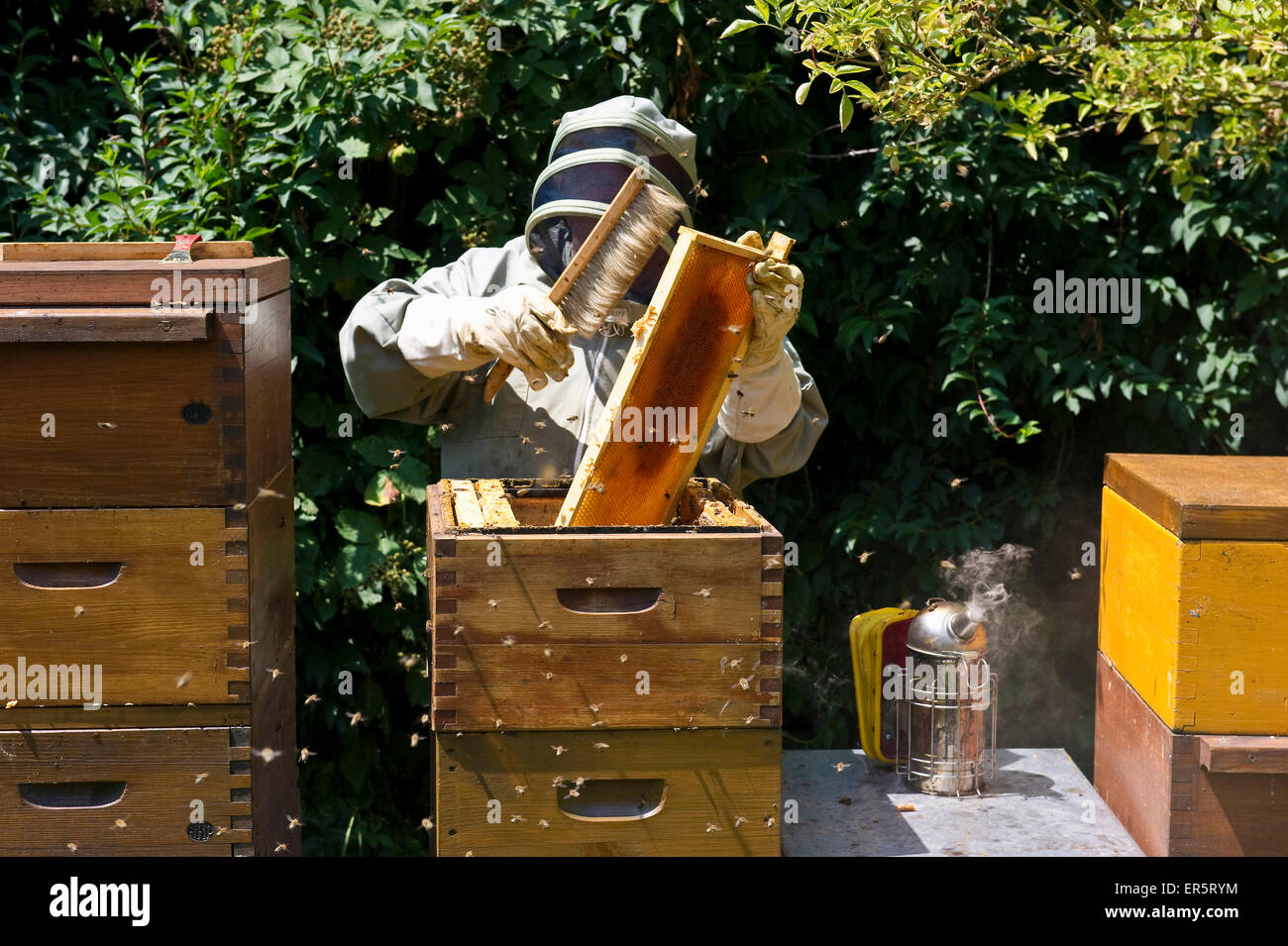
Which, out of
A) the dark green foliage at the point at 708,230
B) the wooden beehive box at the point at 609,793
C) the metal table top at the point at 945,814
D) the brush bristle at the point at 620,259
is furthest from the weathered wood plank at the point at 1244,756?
the dark green foliage at the point at 708,230

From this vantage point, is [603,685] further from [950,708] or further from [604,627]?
[950,708]

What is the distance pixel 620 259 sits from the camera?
2.38 metres

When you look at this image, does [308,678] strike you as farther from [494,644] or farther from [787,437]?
[494,644]

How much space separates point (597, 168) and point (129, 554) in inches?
45.9

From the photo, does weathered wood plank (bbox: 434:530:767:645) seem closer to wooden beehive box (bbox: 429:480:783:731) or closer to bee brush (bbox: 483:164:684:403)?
wooden beehive box (bbox: 429:480:783:731)

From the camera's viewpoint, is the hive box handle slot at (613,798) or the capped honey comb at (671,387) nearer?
the hive box handle slot at (613,798)

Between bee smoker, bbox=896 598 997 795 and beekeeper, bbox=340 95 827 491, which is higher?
beekeeper, bbox=340 95 827 491

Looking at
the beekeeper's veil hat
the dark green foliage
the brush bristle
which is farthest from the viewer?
the dark green foliage

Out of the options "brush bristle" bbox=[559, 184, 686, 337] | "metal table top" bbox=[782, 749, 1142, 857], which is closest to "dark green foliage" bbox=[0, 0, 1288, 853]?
"metal table top" bbox=[782, 749, 1142, 857]

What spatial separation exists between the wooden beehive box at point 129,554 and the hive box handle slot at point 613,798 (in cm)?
57

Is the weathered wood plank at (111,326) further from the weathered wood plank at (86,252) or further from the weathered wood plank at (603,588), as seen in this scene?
the weathered wood plank at (603,588)

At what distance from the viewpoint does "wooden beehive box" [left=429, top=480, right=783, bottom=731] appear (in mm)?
2041


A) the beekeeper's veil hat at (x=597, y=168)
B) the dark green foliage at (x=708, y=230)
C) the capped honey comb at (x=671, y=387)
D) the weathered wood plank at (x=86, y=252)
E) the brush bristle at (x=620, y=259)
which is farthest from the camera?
the dark green foliage at (x=708, y=230)

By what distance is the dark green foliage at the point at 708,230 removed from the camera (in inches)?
158
